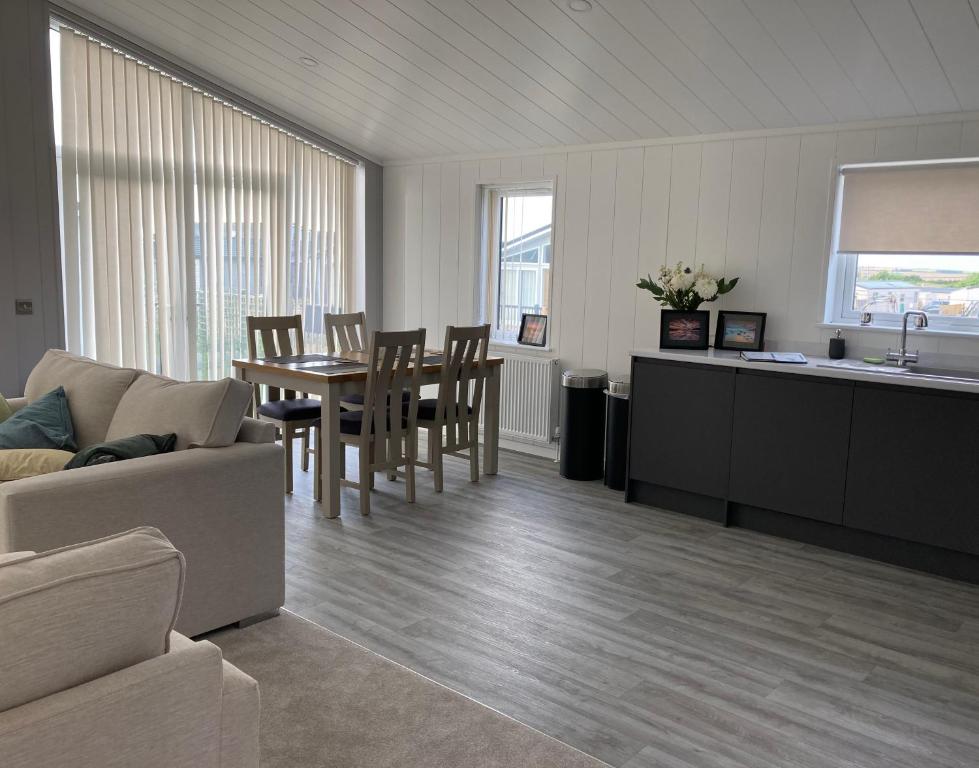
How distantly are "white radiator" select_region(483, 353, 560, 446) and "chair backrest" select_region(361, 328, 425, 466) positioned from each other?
135 centimetres

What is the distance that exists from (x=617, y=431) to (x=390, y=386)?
1.49 meters

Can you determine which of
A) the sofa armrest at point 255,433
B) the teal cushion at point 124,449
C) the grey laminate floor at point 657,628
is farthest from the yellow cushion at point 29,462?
the grey laminate floor at point 657,628

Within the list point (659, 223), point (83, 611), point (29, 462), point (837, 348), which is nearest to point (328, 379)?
point (29, 462)

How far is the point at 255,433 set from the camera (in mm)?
3047

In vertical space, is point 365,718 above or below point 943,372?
below

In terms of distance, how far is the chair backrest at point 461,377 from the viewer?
4793mm

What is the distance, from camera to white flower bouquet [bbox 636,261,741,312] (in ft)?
15.4

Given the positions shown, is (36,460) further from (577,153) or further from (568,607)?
(577,153)

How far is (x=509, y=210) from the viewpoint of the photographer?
20.4 ft

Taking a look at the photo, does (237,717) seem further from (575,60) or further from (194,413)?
(575,60)

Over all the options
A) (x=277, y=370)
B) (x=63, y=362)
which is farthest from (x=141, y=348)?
(x=63, y=362)

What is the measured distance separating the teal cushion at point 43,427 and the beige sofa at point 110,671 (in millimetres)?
1911

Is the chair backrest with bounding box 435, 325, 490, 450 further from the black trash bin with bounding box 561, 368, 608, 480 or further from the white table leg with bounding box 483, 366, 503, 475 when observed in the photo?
the black trash bin with bounding box 561, 368, 608, 480

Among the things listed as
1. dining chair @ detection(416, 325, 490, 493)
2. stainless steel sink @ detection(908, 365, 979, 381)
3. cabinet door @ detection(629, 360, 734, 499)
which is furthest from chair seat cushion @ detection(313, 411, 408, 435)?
stainless steel sink @ detection(908, 365, 979, 381)
